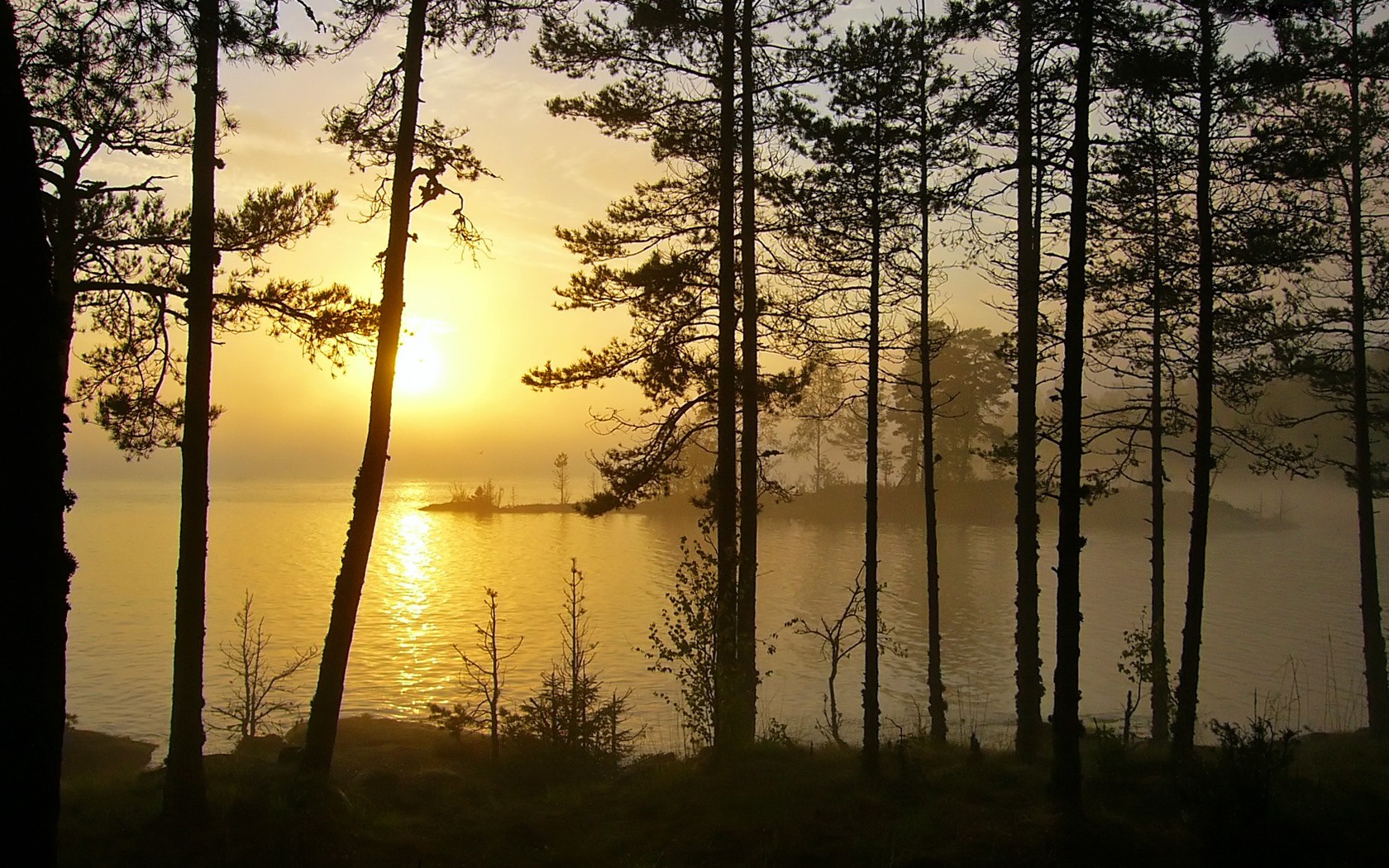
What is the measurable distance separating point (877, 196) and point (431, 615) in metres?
27.2

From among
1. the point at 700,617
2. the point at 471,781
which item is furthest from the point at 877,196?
the point at 471,781

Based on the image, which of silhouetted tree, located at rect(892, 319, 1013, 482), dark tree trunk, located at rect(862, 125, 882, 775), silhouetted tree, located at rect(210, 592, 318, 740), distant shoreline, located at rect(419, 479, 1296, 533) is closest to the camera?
dark tree trunk, located at rect(862, 125, 882, 775)

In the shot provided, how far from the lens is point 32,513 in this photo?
330cm

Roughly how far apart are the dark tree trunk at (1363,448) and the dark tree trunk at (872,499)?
34.2 feet

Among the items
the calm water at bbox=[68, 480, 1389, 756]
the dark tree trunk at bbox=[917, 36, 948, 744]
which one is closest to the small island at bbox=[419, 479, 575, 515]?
the calm water at bbox=[68, 480, 1389, 756]

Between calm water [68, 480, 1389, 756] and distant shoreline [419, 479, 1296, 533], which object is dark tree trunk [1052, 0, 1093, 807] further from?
distant shoreline [419, 479, 1296, 533]

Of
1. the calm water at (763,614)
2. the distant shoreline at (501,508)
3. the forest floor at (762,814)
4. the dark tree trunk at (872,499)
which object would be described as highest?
the dark tree trunk at (872,499)

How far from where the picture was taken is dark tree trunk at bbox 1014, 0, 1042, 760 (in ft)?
44.5

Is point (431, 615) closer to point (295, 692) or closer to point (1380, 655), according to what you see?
point (295, 692)

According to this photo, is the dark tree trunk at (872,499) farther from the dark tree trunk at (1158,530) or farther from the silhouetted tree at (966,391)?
the silhouetted tree at (966,391)

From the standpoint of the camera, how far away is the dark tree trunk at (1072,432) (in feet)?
28.7

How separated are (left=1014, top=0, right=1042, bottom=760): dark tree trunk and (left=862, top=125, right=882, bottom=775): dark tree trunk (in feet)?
7.52

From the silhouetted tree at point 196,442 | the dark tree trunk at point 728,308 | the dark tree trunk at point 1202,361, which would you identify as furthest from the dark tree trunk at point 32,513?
the dark tree trunk at point 1202,361

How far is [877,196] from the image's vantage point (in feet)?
44.5
